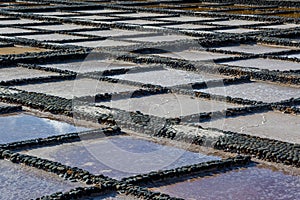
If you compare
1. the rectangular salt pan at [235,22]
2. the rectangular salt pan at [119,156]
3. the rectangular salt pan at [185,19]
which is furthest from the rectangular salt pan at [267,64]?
the rectangular salt pan at [185,19]

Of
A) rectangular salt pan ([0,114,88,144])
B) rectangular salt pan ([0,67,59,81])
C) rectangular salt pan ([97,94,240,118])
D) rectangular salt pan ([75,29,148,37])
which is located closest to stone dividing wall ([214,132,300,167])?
rectangular salt pan ([97,94,240,118])

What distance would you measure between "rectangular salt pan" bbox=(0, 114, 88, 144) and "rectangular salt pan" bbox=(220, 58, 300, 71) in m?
2.38

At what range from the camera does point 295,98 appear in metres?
4.97

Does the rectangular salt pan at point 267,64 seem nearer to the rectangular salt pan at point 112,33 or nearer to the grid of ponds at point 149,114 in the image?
the grid of ponds at point 149,114

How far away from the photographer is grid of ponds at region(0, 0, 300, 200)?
3285mm

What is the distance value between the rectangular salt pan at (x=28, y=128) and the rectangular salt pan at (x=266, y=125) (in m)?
0.78

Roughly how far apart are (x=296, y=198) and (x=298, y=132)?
3.48ft

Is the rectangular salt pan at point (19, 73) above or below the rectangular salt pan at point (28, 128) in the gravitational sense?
below

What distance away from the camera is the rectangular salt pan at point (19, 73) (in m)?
5.60

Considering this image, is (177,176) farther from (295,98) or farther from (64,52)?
(64,52)

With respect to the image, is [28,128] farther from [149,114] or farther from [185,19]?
[185,19]

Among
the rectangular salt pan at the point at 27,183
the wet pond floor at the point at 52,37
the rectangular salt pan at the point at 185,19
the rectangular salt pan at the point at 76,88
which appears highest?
the rectangular salt pan at the point at 27,183

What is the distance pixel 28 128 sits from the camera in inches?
164

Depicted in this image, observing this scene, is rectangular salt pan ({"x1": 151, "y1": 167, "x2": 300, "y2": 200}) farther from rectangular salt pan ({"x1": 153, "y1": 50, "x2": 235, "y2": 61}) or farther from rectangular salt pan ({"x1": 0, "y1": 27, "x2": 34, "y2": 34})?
rectangular salt pan ({"x1": 0, "y1": 27, "x2": 34, "y2": 34})
